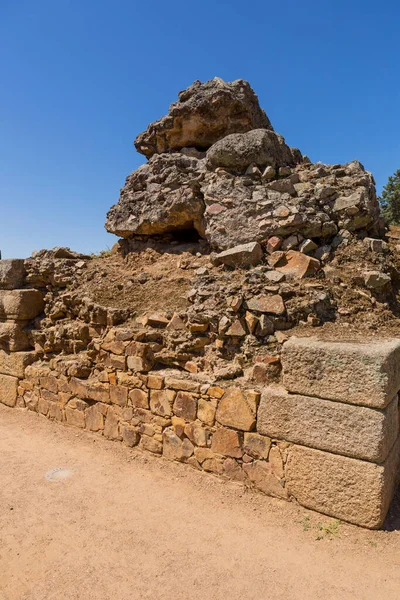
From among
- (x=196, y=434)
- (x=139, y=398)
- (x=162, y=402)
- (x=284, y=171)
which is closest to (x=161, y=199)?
(x=284, y=171)

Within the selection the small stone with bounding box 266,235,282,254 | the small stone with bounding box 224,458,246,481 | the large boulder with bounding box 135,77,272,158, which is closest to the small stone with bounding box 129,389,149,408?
the small stone with bounding box 224,458,246,481

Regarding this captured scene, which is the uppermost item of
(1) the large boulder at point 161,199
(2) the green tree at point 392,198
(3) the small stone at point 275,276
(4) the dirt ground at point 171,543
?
(2) the green tree at point 392,198

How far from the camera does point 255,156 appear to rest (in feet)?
20.3

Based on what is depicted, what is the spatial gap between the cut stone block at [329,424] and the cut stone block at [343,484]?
95 mm

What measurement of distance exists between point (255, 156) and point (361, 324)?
338 centimetres

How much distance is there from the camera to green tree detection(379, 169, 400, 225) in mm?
21706

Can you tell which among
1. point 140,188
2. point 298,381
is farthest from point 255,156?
point 298,381

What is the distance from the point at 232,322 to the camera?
15.0ft

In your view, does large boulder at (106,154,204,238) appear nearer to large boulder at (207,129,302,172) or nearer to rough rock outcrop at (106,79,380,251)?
rough rock outcrop at (106,79,380,251)

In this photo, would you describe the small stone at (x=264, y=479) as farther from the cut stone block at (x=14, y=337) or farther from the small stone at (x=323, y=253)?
the cut stone block at (x=14, y=337)

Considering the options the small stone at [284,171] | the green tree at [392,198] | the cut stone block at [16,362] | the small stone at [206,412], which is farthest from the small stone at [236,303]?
the green tree at [392,198]

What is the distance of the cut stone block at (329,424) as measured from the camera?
3260mm

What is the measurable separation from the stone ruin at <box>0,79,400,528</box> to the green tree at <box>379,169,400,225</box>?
1738 cm

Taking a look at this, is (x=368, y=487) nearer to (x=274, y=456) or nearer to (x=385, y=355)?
(x=274, y=456)
